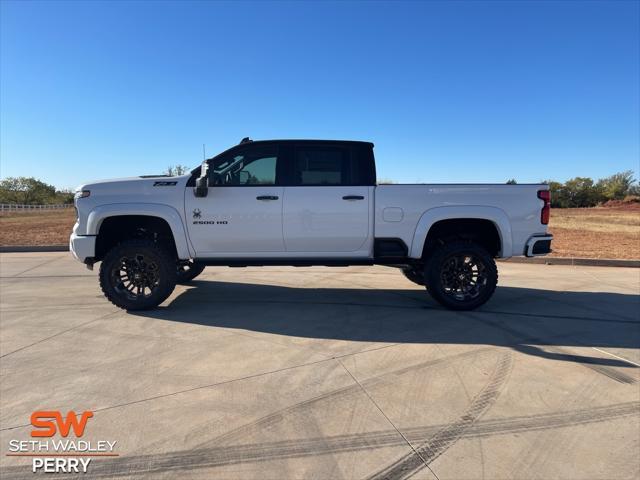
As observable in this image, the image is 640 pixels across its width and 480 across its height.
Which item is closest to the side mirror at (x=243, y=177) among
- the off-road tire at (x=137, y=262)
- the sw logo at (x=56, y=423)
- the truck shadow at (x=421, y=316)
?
the off-road tire at (x=137, y=262)

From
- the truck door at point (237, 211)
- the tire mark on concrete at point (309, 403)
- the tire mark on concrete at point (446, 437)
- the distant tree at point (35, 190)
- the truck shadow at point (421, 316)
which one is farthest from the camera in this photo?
the distant tree at point (35, 190)

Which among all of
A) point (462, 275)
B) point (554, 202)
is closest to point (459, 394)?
point (462, 275)

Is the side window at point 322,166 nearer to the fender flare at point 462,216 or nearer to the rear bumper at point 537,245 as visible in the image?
the fender flare at point 462,216

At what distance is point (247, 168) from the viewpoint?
5023 millimetres

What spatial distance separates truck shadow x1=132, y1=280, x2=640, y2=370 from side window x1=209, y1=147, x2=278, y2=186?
170 cm

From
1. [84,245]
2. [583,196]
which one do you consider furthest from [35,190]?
[583,196]

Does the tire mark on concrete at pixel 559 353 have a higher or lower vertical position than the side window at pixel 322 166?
lower

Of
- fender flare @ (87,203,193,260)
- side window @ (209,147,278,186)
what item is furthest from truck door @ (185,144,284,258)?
fender flare @ (87,203,193,260)

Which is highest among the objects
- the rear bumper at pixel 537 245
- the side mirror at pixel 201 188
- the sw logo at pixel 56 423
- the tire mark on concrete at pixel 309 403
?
the side mirror at pixel 201 188

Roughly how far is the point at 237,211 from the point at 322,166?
1252 mm

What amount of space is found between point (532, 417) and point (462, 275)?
260 centimetres

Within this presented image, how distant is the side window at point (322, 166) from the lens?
502cm

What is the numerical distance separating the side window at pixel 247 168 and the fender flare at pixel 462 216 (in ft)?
6.51

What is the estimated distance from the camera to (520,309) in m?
5.16
